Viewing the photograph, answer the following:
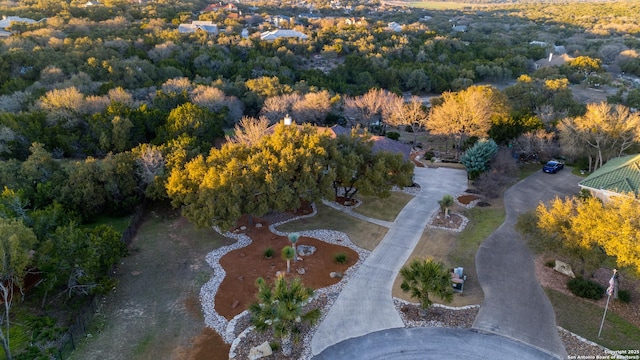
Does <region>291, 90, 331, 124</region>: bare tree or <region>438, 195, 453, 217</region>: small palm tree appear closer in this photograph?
<region>438, 195, 453, 217</region>: small palm tree

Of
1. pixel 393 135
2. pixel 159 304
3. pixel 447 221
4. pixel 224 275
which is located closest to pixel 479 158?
pixel 447 221

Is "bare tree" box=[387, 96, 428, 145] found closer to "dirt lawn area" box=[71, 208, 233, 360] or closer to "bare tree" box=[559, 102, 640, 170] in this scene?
"bare tree" box=[559, 102, 640, 170]

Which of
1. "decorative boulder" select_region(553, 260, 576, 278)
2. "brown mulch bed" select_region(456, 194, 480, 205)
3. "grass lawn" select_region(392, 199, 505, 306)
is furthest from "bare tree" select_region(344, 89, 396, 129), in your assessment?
"decorative boulder" select_region(553, 260, 576, 278)

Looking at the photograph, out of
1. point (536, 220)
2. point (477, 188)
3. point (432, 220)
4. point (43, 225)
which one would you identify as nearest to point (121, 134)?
point (43, 225)

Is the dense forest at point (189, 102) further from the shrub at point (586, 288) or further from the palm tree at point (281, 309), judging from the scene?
the shrub at point (586, 288)

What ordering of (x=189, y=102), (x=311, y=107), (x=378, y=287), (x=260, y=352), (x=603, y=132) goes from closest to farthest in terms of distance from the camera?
(x=260, y=352) < (x=378, y=287) < (x=603, y=132) < (x=189, y=102) < (x=311, y=107)

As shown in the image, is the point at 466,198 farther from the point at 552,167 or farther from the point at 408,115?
the point at 408,115
